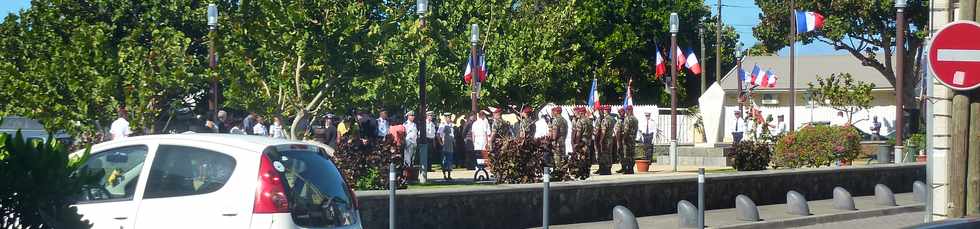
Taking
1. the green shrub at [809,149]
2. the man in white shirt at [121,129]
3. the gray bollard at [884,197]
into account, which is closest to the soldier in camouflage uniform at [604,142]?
the green shrub at [809,149]

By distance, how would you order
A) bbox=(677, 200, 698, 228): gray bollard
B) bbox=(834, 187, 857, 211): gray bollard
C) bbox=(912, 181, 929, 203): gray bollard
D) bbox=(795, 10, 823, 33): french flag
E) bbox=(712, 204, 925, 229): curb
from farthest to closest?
bbox=(795, 10, 823, 33): french flag < bbox=(912, 181, 929, 203): gray bollard < bbox=(834, 187, 857, 211): gray bollard < bbox=(712, 204, 925, 229): curb < bbox=(677, 200, 698, 228): gray bollard

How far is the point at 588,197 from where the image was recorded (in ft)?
55.6

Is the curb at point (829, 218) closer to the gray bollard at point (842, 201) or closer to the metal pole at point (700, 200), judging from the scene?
the gray bollard at point (842, 201)

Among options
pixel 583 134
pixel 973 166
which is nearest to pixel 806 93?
pixel 583 134

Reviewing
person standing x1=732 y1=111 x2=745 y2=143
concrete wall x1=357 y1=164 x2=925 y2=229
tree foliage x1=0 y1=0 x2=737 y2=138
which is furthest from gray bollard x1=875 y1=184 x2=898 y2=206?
person standing x1=732 y1=111 x2=745 y2=143

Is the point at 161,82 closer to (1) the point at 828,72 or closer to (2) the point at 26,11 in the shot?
(2) the point at 26,11

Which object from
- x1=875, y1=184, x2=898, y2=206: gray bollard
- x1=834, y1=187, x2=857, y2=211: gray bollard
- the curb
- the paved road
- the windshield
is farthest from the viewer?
x1=875, y1=184, x2=898, y2=206: gray bollard

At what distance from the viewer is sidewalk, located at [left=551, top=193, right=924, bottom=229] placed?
1691 cm

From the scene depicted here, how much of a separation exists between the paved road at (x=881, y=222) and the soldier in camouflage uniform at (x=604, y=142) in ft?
21.1

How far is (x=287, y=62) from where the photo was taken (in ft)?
70.6

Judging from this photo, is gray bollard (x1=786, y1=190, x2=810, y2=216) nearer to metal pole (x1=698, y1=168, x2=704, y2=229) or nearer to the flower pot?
metal pole (x1=698, y1=168, x2=704, y2=229)

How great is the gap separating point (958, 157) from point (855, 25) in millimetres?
39401

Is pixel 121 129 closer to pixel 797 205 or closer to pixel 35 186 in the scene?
pixel 797 205

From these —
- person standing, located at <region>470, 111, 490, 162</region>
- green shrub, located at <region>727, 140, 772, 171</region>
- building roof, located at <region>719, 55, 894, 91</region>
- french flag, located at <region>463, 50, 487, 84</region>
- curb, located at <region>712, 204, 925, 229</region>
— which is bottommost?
curb, located at <region>712, 204, 925, 229</region>
